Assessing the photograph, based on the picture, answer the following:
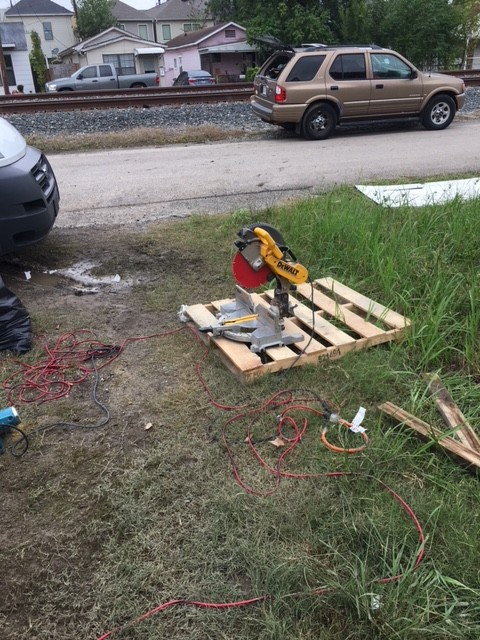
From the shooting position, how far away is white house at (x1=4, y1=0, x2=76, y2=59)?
58906 millimetres

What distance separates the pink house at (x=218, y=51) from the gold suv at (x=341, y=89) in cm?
3501

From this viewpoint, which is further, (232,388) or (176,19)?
(176,19)

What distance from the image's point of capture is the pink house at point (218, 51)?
4575 cm

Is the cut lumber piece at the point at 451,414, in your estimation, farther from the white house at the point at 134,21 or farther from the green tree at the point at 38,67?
the white house at the point at 134,21

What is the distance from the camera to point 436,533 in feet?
7.84

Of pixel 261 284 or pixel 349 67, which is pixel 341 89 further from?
pixel 261 284

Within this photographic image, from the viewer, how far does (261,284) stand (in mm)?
3719

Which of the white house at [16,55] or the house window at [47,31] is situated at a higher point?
the house window at [47,31]

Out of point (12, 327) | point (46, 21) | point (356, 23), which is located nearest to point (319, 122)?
point (12, 327)

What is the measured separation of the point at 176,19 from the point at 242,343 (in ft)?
235

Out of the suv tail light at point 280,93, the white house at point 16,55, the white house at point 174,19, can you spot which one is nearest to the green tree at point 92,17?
the white house at point 174,19

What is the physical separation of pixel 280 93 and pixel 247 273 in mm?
9067

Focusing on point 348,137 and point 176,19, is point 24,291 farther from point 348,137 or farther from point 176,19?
point 176,19

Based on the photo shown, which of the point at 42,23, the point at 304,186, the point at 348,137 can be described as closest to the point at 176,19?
the point at 42,23
